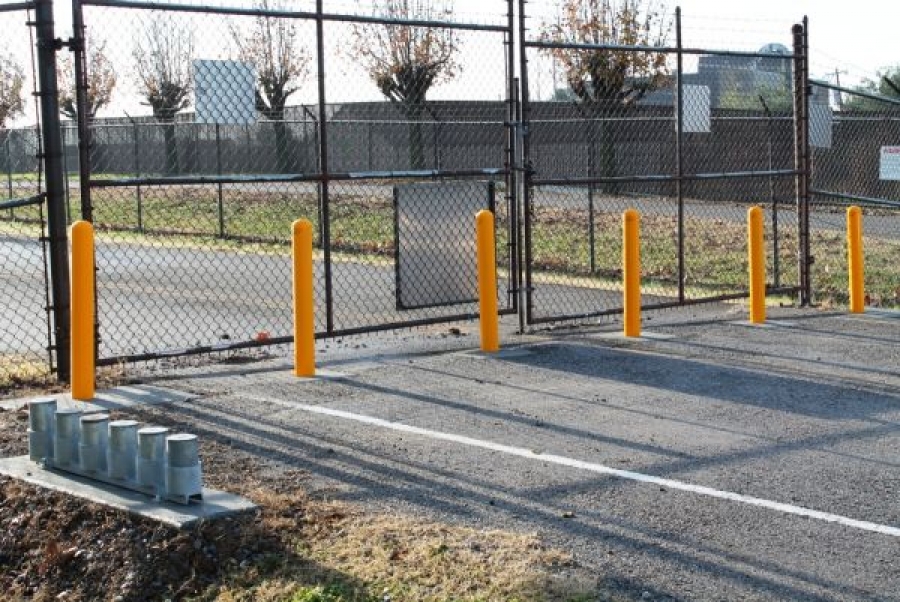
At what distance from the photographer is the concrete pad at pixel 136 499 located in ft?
19.1

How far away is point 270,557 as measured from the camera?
5582 millimetres

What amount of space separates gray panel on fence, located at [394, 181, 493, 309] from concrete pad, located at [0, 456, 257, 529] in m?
4.87

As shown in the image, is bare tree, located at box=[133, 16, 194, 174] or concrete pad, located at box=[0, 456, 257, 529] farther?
bare tree, located at box=[133, 16, 194, 174]

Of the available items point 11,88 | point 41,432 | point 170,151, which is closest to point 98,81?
point 11,88

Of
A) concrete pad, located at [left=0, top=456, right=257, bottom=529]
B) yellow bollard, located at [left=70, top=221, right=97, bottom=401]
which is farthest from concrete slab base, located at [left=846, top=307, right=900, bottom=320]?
concrete pad, located at [left=0, top=456, right=257, bottom=529]

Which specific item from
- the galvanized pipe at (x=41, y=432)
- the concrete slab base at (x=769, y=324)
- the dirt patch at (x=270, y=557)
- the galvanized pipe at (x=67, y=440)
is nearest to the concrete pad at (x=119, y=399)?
the galvanized pipe at (x=41, y=432)

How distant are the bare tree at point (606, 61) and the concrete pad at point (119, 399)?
19.0 metres

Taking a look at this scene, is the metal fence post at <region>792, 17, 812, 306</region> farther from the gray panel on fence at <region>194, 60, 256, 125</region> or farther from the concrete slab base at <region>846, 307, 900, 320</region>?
the gray panel on fence at <region>194, 60, 256, 125</region>

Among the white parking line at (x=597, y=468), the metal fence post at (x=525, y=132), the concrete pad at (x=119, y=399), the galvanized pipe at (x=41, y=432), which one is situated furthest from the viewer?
the metal fence post at (x=525, y=132)

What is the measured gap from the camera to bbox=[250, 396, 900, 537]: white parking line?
6.17m

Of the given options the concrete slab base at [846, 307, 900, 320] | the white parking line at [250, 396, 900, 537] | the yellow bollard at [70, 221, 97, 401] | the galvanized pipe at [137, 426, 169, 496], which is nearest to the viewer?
the galvanized pipe at [137, 426, 169, 496]

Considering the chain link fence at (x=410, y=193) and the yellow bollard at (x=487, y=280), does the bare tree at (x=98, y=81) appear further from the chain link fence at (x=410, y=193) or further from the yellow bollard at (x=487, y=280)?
Result: the yellow bollard at (x=487, y=280)

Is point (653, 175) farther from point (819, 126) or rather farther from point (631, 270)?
point (631, 270)

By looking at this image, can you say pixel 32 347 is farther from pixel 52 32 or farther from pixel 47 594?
pixel 47 594
